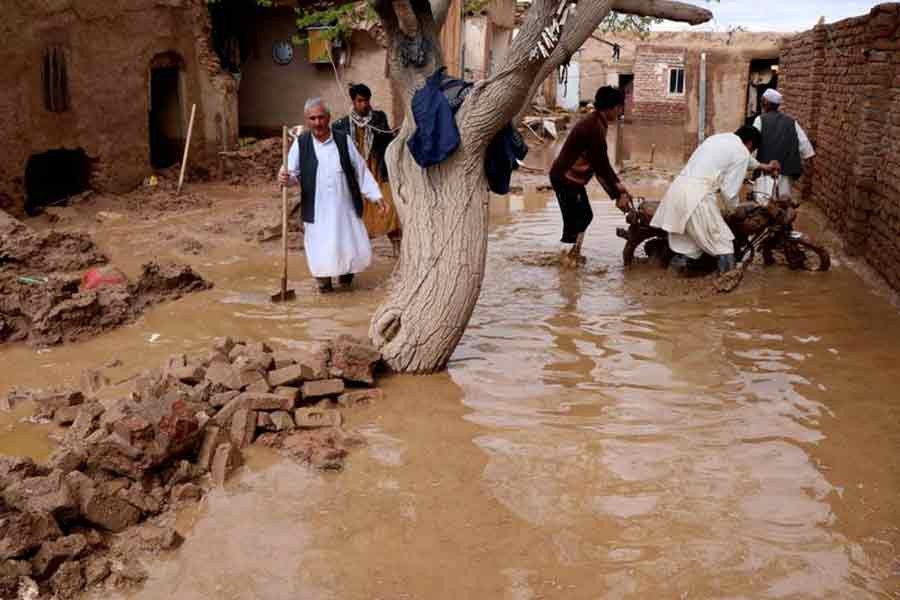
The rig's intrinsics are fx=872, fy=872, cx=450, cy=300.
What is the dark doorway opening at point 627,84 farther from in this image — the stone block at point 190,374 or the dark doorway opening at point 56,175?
the stone block at point 190,374

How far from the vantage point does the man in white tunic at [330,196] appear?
24.0 ft

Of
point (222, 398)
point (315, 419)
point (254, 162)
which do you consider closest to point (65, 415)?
point (222, 398)

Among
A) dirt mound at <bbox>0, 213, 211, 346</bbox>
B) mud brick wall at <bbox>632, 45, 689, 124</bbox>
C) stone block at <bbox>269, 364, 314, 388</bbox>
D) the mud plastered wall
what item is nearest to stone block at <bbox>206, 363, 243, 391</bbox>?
stone block at <bbox>269, 364, 314, 388</bbox>

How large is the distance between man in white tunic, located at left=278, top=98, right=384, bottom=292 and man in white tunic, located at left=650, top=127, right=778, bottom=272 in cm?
269

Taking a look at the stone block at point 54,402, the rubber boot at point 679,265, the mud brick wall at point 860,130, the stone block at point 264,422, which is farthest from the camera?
the rubber boot at point 679,265

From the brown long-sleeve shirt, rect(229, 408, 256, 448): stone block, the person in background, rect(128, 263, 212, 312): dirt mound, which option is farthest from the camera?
the person in background

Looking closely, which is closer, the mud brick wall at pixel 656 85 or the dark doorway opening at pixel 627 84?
the mud brick wall at pixel 656 85

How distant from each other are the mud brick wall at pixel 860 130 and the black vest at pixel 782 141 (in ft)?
1.71

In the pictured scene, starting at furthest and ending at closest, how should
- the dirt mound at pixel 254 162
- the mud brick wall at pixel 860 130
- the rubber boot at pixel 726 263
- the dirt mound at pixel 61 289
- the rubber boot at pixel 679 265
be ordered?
the dirt mound at pixel 254 162, the rubber boot at pixel 679 265, the mud brick wall at pixel 860 130, the rubber boot at pixel 726 263, the dirt mound at pixel 61 289

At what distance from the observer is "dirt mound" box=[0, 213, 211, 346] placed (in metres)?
6.37

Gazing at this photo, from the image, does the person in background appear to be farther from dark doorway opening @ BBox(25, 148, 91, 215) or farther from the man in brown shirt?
dark doorway opening @ BBox(25, 148, 91, 215)

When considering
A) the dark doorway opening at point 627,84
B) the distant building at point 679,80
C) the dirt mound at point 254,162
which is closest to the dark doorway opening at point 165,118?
the dirt mound at point 254,162

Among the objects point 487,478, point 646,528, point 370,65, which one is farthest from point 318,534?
A: point 370,65

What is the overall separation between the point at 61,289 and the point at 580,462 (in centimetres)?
463
